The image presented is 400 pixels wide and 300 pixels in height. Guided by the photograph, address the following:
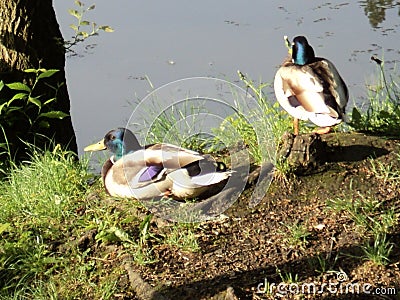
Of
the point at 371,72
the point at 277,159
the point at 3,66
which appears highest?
the point at 3,66

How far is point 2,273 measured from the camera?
3.73m

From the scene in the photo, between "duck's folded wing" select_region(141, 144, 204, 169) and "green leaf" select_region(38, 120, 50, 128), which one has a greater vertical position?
"duck's folded wing" select_region(141, 144, 204, 169)

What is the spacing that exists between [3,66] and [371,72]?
3.24 m

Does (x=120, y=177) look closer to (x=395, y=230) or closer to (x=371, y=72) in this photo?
(x=395, y=230)

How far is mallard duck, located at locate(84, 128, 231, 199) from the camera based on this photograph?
12.4ft

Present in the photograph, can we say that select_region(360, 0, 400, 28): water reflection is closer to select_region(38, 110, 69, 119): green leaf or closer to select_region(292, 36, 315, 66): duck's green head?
select_region(292, 36, 315, 66): duck's green head

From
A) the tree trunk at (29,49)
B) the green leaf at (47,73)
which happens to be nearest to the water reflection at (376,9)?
the tree trunk at (29,49)

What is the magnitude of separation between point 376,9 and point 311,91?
4947mm

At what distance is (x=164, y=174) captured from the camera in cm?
379

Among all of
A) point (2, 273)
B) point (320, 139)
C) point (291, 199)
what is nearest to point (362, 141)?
point (320, 139)

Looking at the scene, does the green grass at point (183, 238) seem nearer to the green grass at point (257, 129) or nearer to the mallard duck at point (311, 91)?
the green grass at point (257, 129)

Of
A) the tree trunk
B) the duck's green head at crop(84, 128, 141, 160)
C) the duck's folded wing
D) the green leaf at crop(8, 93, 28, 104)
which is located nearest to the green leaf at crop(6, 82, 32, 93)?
the green leaf at crop(8, 93, 28, 104)

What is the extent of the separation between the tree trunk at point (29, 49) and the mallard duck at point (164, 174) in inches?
51.2

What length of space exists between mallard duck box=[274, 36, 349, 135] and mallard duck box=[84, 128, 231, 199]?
0.62 metres
